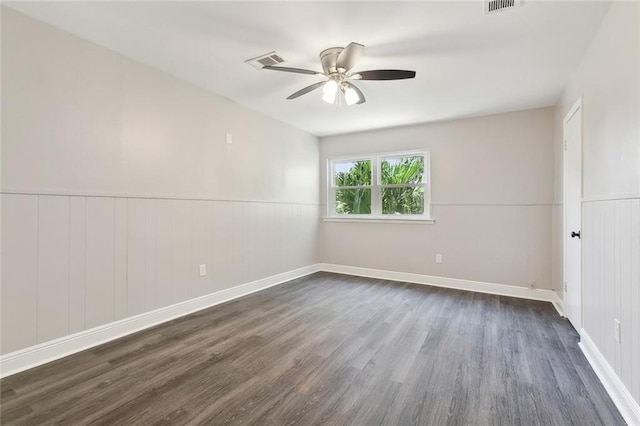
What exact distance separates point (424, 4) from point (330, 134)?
3.32 m

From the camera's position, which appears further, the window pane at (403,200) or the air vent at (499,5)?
the window pane at (403,200)

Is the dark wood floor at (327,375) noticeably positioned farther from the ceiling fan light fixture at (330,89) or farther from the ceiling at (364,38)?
the ceiling at (364,38)

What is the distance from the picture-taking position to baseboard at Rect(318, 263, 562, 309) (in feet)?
11.9

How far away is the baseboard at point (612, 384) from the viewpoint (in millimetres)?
1495

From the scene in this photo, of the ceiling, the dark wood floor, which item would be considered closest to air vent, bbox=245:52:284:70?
the ceiling

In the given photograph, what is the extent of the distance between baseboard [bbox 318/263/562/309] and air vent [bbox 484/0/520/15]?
10.2 feet

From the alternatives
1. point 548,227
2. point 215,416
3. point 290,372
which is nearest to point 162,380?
point 215,416

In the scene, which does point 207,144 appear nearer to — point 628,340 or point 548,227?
point 628,340

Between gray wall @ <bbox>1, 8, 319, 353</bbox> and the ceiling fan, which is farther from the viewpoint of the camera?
the ceiling fan

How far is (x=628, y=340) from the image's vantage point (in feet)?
5.19

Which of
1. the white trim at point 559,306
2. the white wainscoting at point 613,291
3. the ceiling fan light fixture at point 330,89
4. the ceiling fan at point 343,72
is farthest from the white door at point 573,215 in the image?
the ceiling fan light fixture at point 330,89

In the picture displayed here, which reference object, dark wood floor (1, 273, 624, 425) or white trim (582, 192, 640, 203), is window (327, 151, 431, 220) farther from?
white trim (582, 192, 640, 203)

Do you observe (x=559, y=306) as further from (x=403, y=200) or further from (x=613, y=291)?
(x=403, y=200)

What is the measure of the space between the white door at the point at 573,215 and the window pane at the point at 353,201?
8.69 feet
